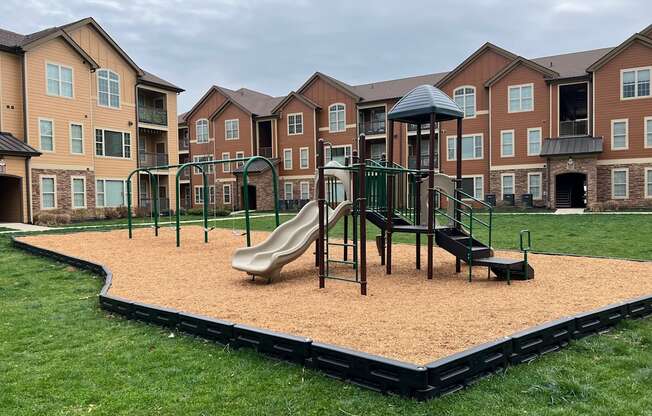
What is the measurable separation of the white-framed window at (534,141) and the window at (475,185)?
380 cm

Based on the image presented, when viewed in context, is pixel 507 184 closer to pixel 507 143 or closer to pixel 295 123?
pixel 507 143

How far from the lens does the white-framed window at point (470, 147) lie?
34438mm

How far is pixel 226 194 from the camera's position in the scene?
151 feet

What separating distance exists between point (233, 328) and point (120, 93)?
29.1 meters

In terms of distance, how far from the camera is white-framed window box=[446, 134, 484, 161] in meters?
34.4

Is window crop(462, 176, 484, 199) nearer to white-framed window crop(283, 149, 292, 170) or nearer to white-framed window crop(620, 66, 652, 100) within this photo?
white-framed window crop(620, 66, 652, 100)

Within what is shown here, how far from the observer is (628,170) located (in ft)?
96.2

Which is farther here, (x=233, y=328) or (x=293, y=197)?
(x=293, y=197)

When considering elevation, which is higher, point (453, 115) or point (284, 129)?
point (284, 129)

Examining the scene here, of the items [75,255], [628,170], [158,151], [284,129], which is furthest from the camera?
[284,129]

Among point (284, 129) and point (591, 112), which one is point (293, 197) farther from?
point (591, 112)

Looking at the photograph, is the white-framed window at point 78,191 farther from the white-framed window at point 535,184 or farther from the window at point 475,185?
the white-framed window at point 535,184

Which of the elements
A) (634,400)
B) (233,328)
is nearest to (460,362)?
(634,400)

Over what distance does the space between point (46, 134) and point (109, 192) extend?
5079 mm
